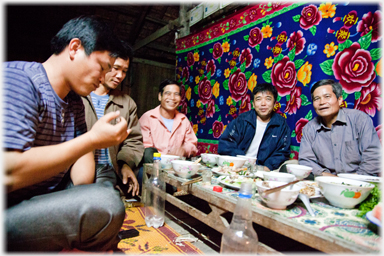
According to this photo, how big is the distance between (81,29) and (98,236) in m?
1.06

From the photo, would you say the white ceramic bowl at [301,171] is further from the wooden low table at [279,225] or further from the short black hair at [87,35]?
the short black hair at [87,35]

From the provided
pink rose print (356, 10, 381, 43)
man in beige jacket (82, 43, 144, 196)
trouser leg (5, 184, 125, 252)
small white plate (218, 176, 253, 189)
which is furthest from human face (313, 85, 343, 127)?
trouser leg (5, 184, 125, 252)

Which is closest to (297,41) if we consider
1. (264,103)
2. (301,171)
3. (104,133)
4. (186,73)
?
(264,103)

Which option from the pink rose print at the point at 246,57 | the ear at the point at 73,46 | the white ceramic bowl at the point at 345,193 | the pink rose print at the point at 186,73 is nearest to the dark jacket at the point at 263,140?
the pink rose print at the point at 246,57

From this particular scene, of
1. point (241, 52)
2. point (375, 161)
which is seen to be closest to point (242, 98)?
point (241, 52)

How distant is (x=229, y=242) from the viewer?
97cm

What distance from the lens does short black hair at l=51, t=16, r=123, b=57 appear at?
3.59ft

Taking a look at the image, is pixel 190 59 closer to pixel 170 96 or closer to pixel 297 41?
pixel 170 96

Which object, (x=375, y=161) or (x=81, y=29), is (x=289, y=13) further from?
(x=81, y=29)

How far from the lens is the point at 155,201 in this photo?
197 centimetres

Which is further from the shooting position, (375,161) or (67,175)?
(375,161)

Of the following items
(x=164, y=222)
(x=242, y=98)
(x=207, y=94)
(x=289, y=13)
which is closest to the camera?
(x=164, y=222)

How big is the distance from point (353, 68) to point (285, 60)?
80 cm

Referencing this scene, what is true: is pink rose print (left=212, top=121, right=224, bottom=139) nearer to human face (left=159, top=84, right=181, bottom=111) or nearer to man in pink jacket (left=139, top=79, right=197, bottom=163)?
man in pink jacket (left=139, top=79, right=197, bottom=163)
